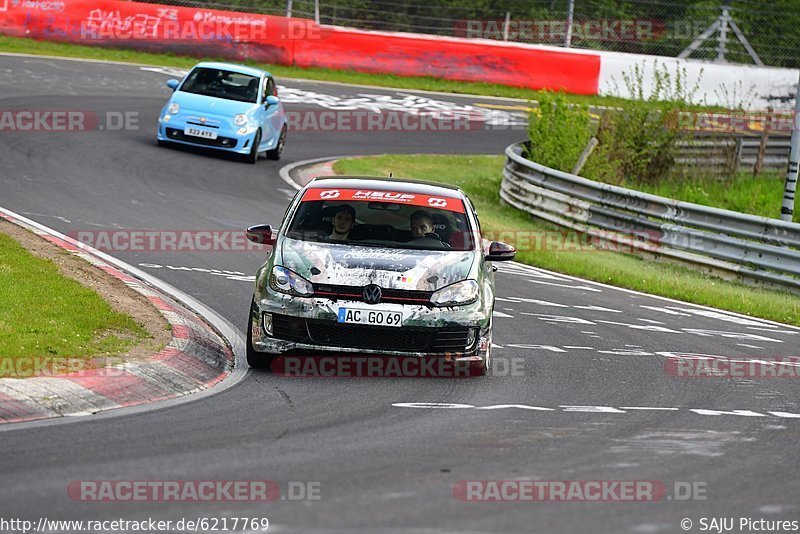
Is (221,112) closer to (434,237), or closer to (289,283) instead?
(434,237)

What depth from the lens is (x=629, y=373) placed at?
34.4ft

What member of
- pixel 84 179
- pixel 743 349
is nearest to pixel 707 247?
pixel 743 349

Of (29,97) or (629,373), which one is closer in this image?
(629,373)

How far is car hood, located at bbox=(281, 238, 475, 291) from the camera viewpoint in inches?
373

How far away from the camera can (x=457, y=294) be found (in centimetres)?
964

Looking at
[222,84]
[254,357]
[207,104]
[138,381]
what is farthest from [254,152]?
[138,381]

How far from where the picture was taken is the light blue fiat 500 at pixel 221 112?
2244 cm

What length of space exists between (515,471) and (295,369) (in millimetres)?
3236

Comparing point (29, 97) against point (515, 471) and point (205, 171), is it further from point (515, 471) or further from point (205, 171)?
point (515, 471)

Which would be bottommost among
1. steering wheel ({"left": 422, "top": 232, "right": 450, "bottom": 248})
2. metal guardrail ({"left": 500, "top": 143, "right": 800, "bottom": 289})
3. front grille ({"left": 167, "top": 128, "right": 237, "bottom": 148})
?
metal guardrail ({"left": 500, "top": 143, "right": 800, "bottom": 289})

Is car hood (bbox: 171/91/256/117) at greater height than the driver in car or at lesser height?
lesser

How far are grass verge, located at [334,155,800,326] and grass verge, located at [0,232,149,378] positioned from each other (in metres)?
7.70

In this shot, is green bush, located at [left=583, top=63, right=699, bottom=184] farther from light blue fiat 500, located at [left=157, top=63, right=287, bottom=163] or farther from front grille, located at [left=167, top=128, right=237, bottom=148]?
front grille, located at [left=167, top=128, right=237, bottom=148]

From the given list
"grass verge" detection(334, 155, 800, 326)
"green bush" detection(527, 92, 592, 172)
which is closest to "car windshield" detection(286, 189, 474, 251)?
"grass verge" detection(334, 155, 800, 326)
